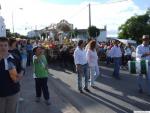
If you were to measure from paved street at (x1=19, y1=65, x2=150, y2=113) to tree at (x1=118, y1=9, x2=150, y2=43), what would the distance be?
238 feet

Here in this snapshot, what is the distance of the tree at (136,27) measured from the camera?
8744cm

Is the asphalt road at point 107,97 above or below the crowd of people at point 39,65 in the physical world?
below

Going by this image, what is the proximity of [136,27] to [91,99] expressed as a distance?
3102 inches

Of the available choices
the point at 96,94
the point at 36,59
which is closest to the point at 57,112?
the point at 36,59

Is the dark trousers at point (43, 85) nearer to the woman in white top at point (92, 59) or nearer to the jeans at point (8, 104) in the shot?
the woman in white top at point (92, 59)

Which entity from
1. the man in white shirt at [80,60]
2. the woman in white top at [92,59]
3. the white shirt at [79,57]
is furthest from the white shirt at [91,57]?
the white shirt at [79,57]

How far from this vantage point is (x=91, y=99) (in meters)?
11.9

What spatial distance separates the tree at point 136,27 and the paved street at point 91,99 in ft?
238

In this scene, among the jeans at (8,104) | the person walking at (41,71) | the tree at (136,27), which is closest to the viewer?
the jeans at (8,104)

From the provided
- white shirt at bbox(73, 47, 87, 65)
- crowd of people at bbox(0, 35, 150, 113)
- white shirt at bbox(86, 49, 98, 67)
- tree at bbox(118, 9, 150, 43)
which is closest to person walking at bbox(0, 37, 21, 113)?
crowd of people at bbox(0, 35, 150, 113)

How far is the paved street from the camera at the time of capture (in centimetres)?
1031

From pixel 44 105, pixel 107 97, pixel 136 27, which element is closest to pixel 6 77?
pixel 44 105

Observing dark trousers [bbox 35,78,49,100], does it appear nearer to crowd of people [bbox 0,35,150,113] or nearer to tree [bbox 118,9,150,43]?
crowd of people [bbox 0,35,150,113]

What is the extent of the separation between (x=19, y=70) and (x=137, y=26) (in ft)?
276
